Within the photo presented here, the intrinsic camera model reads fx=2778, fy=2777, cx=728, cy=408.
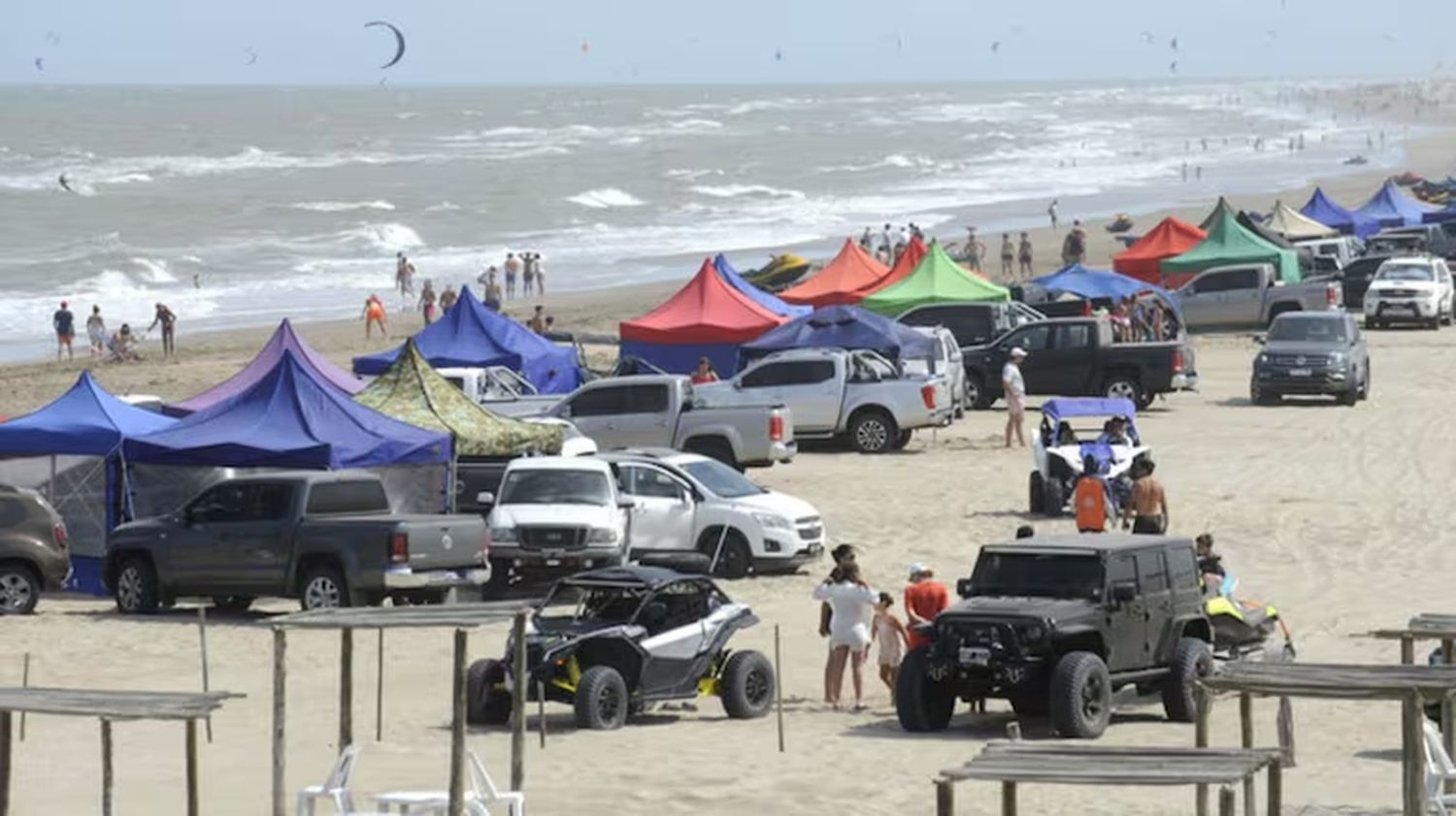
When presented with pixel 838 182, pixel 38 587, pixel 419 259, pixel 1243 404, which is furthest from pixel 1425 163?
pixel 38 587

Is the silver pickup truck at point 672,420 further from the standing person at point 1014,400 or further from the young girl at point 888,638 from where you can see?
the young girl at point 888,638

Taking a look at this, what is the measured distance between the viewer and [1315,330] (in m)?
38.6

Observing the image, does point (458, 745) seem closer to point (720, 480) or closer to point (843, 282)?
point (720, 480)

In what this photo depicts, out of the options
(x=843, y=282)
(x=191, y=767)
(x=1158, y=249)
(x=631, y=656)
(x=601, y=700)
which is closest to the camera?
(x=191, y=767)

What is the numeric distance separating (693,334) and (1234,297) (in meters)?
14.9

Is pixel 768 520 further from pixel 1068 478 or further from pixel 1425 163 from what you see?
pixel 1425 163

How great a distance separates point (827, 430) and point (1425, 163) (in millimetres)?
86651

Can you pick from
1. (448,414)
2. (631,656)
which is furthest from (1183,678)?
(448,414)

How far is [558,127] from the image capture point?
175750 millimetres

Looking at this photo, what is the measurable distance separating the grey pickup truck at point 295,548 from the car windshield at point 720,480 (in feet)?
9.31

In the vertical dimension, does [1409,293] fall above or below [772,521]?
above

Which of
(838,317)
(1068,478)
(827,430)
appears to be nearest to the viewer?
(1068,478)

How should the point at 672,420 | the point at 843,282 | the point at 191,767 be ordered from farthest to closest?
the point at 843,282 → the point at 672,420 → the point at 191,767

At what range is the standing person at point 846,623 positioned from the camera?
63.8 ft
